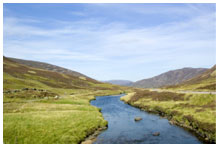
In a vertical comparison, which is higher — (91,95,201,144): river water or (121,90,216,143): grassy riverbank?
(121,90,216,143): grassy riverbank

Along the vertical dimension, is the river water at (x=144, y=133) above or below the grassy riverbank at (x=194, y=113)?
below

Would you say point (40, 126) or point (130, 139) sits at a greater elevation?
point (40, 126)

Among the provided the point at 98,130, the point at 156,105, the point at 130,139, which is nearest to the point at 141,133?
the point at 130,139

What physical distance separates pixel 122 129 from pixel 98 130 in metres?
5.86

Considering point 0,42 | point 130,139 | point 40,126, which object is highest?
point 0,42

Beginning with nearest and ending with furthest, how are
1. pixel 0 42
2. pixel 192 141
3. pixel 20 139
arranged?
pixel 0 42 → pixel 20 139 → pixel 192 141

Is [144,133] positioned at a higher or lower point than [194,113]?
lower

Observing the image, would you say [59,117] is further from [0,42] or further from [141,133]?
[0,42]

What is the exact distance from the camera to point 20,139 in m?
31.7

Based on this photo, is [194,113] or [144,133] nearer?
[144,133]

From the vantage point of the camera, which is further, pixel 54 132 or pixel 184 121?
pixel 184 121

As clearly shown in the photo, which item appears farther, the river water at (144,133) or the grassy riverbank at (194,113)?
the grassy riverbank at (194,113)

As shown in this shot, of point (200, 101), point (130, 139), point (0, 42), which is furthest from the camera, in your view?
point (200, 101)

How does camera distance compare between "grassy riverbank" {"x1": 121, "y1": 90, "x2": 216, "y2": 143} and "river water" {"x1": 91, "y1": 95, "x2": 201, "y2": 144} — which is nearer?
"river water" {"x1": 91, "y1": 95, "x2": 201, "y2": 144}
